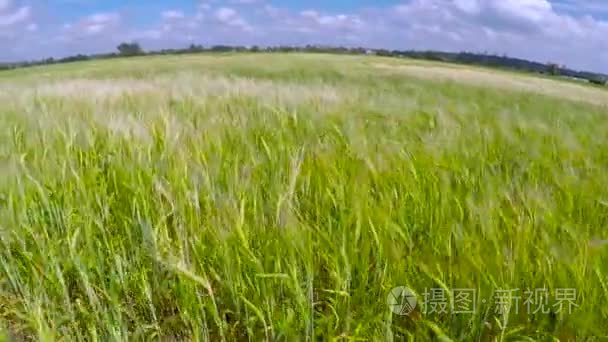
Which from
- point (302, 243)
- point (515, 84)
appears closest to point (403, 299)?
point (302, 243)

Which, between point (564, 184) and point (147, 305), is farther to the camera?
point (564, 184)

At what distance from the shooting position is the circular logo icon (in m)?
0.94

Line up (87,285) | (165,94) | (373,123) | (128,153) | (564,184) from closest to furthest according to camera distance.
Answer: (87,285) → (564,184) → (128,153) → (373,123) → (165,94)

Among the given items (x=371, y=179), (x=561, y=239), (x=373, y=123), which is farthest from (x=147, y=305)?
(x=373, y=123)

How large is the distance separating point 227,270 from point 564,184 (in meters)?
0.97

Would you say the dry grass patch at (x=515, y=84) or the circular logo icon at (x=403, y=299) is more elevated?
the dry grass patch at (x=515, y=84)

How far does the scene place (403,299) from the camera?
0.95 m

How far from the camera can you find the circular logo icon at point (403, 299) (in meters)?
0.94

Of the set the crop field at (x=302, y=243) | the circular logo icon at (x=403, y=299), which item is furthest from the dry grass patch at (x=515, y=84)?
the circular logo icon at (x=403, y=299)

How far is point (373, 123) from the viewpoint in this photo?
2.35 m

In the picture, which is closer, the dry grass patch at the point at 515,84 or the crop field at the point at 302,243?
the crop field at the point at 302,243

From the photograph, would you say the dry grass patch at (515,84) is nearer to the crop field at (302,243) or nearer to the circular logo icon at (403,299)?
the crop field at (302,243)

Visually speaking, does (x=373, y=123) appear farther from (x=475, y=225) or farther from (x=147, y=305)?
(x=147, y=305)

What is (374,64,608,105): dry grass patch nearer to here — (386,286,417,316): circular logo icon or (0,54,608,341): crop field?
(0,54,608,341): crop field
